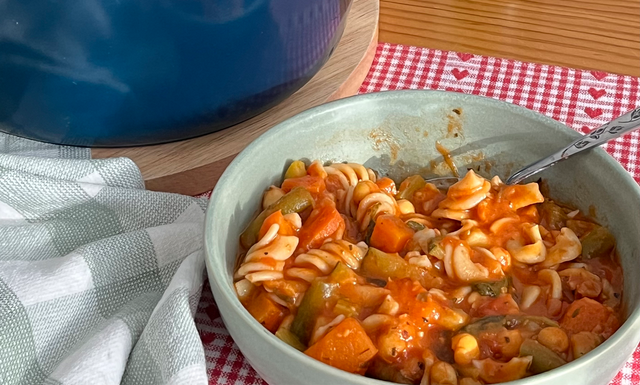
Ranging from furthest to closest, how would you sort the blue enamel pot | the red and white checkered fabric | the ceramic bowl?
the red and white checkered fabric, the blue enamel pot, the ceramic bowl

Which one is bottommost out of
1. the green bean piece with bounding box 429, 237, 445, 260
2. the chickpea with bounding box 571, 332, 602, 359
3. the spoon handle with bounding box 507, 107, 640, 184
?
the chickpea with bounding box 571, 332, 602, 359

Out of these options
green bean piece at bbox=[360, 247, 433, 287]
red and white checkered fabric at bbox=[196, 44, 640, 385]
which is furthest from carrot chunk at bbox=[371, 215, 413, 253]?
red and white checkered fabric at bbox=[196, 44, 640, 385]

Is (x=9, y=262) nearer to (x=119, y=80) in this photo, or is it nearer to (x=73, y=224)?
(x=73, y=224)

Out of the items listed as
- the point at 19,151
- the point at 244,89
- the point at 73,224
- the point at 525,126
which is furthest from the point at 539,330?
the point at 19,151

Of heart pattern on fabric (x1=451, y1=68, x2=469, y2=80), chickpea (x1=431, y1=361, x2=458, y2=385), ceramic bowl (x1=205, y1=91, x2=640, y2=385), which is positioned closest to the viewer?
chickpea (x1=431, y1=361, x2=458, y2=385)

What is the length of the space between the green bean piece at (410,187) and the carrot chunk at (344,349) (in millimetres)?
308

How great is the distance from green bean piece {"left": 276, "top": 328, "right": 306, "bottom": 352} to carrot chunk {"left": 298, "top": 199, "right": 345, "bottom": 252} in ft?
0.46

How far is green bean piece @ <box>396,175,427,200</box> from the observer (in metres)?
1.12

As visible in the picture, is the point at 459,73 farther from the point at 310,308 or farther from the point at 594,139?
the point at 310,308

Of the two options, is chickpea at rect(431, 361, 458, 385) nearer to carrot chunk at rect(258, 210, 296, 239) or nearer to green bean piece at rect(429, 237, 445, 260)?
green bean piece at rect(429, 237, 445, 260)

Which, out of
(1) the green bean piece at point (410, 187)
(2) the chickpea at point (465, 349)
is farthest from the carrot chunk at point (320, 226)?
(2) the chickpea at point (465, 349)

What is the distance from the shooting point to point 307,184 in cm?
108

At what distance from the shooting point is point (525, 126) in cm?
111

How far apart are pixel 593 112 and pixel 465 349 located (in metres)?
0.74
